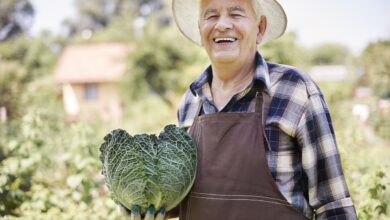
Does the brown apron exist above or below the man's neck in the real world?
below

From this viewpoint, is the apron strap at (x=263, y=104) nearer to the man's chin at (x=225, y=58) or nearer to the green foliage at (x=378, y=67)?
the man's chin at (x=225, y=58)

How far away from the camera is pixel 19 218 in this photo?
3320mm

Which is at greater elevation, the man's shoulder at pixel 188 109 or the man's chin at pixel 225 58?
the man's chin at pixel 225 58

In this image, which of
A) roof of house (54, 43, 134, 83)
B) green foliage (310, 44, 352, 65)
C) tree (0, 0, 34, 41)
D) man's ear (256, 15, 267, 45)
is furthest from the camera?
green foliage (310, 44, 352, 65)

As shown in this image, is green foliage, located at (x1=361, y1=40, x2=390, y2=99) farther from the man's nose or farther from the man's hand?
the man's hand

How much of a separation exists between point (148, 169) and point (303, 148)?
2.04 feet

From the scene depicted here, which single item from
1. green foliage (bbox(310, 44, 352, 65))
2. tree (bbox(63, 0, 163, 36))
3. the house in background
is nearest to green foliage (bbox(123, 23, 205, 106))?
the house in background

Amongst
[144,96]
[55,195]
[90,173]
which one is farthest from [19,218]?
[144,96]

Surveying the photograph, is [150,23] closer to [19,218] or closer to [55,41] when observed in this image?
[19,218]

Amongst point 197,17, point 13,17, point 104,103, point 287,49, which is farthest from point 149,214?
point 13,17

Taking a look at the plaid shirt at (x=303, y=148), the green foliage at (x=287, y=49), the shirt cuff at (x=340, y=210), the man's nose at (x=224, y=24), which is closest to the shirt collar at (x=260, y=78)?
the plaid shirt at (x=303, y=148)

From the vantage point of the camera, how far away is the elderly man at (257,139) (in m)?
1.84

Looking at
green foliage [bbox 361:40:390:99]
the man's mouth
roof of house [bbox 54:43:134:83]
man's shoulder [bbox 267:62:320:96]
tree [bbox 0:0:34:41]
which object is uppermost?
tree [bbox 0:0:34:41]

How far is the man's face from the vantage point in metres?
2.01
